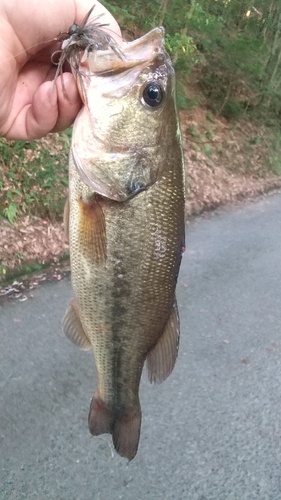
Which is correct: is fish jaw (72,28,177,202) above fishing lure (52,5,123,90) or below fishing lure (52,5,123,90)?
below

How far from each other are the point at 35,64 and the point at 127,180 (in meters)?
0.84

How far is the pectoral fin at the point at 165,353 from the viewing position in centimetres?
203

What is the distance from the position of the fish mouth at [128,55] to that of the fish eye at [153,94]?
0.31 ft

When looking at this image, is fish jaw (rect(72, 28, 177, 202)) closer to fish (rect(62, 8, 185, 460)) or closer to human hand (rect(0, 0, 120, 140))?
fish (rect(62, 8, 185, 460))

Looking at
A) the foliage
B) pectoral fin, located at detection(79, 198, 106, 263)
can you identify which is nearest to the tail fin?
pectoral fin, located at detection(79, 198, 106, 263)

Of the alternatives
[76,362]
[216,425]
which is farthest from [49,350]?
[216,425]

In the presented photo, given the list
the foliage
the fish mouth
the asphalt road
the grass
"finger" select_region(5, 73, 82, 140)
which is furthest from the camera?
the foliage

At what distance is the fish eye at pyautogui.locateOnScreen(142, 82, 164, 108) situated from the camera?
183cm

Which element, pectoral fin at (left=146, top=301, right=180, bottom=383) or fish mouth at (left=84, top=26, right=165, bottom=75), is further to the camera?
pectoral fin at (left=146, top=301, right=180, bottom=383)

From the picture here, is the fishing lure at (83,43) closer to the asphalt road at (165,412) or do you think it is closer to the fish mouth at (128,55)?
the fish mouth at (128,55)

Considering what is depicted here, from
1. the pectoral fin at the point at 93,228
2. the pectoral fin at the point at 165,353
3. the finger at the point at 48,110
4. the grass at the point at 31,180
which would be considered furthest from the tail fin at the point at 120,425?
the grass at the point at 31,180

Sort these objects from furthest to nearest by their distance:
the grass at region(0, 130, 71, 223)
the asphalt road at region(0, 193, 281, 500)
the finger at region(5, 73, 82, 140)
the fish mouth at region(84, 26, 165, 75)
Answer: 1. the grass at region(0, 130, 71, 223)
2. the asphalt road at region(0, 193, 281, 500)
3. the finger at region(5, 73, 82, 140)
4. the fish mouth at region(84, 26, 165, 75)

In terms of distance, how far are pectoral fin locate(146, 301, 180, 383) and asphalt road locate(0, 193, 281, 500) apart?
69.0 inches

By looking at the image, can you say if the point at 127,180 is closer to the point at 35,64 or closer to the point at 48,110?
the point at 48,110
